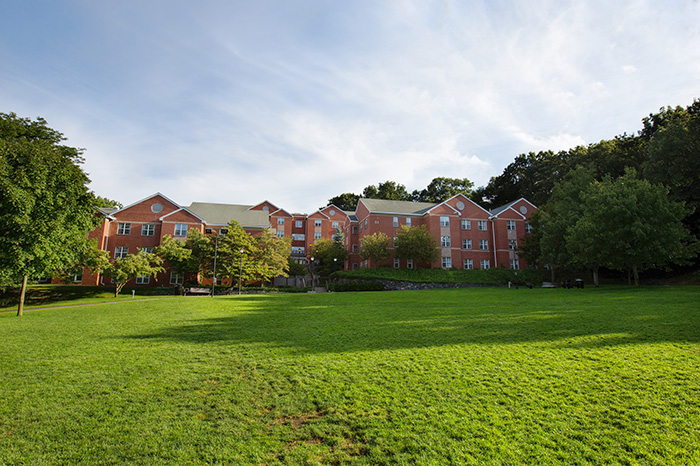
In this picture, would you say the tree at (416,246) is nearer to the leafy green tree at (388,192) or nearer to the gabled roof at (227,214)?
the gabled roof at (227,214)

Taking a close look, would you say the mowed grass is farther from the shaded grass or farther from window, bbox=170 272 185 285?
window, bbox=170 272 185 285

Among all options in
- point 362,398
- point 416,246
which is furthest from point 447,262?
point 362,398

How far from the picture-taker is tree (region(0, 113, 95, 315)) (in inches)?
658

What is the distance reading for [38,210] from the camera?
688 inches

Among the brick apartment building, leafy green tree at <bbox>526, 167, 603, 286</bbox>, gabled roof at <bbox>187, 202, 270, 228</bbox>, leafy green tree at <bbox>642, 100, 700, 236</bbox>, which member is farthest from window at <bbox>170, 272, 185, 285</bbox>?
leafy green tree at <bbox>642, 100, 700, 236</bbox>

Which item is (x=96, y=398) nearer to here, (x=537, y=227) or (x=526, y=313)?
(x=526, y=313)

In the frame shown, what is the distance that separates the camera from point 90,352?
795 centimetres

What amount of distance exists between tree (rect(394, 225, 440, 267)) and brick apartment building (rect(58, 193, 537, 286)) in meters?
3.50

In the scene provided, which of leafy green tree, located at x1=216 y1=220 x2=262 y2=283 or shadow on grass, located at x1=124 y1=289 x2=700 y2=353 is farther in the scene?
leafy green tree, located at x1=216 y1=220 x2=262 y2=283

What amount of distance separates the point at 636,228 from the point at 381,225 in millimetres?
28035

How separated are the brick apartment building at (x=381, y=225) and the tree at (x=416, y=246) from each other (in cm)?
350

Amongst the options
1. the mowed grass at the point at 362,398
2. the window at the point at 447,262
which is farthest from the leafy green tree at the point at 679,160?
the mowed grass at the point at 362,398

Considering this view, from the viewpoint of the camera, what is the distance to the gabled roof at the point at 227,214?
148ft

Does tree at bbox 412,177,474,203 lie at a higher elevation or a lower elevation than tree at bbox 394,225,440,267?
higher
